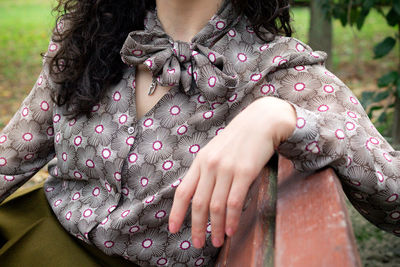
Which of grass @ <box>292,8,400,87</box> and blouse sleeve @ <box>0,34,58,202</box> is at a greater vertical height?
blouse sleeve @ <box>0,34,58,202</box>

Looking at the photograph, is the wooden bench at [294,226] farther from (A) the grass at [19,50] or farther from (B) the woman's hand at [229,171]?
(A) the grass at [19,50]

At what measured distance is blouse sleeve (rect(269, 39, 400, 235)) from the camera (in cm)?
124

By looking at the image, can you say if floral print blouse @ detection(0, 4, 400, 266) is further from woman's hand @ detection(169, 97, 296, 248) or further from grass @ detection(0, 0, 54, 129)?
grass @ detection(0, 0, 54, 129)

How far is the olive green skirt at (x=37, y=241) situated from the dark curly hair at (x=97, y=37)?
41 centimetres

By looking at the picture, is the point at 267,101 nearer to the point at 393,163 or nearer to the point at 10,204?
the point at 393,163

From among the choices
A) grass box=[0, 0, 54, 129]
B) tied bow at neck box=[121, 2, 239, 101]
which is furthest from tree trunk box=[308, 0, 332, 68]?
tied bow at neck box=[121, 2, 239, 101]

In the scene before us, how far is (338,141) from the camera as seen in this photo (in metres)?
1.28

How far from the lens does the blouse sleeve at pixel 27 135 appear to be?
1.99 metres

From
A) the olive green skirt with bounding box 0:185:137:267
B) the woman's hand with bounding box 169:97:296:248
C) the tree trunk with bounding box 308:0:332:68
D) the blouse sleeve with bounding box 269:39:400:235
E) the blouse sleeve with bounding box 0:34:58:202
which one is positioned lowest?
the tree trunk with bounding box 308:0:332:68

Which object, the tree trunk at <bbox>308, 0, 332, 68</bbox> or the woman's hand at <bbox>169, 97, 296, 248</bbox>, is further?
the tree trunk at <bbox>308, 0, 332, 68</bbox>

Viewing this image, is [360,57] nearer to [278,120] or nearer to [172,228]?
[278,120]

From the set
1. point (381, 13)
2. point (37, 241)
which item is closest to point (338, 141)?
point (37, 241)

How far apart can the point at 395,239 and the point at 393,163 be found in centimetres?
158

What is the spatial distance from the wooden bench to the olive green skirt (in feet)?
2.09
